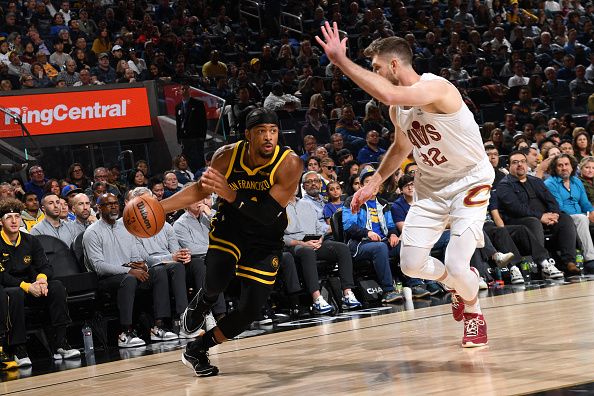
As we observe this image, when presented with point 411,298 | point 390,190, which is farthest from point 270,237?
point 390,190

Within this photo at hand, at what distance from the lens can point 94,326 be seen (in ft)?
29.2

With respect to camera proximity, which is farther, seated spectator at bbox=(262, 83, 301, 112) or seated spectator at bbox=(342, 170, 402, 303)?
seated spectator at bbox=(262, 83, 301, 112)

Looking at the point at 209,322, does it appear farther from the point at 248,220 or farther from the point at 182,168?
the point at 182,168

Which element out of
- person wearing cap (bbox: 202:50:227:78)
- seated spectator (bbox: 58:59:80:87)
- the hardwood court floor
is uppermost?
person wearing cap (bbox: 202:50:227:78)

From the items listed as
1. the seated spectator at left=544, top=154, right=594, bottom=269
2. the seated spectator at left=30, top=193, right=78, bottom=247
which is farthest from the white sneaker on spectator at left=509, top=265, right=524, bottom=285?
the seated spectator at left=30, top=193, right=78, bottom=247

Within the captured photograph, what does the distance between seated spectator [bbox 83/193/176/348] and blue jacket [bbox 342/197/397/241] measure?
2.38 metres

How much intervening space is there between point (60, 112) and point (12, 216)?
5487 mm

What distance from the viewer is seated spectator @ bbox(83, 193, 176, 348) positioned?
8.70 meters

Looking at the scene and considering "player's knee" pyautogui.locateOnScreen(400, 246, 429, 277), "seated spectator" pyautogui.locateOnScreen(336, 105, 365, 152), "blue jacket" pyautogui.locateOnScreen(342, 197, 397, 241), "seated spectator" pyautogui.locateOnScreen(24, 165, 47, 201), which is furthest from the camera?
A: "seated spectator" pyautogui.locateOnScreen(336, 105, 365, 152)

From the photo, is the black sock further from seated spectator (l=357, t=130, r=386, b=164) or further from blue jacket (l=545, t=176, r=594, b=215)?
blue jacket (l=545, t=176, r=594, b=215)

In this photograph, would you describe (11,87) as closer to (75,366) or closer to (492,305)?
(75,366)

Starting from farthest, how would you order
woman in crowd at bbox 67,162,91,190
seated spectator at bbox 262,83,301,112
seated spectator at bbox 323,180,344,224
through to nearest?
seated spectator at bbox 262,83,301,112 < woman in crowd at bbox 67,162,91,190 < seated spectator at bbox 323,180,344,224

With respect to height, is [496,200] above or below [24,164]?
below

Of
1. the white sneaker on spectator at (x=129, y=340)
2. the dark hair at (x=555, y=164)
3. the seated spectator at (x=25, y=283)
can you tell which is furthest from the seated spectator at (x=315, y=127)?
the seated spectator at (x=25, y=283)
